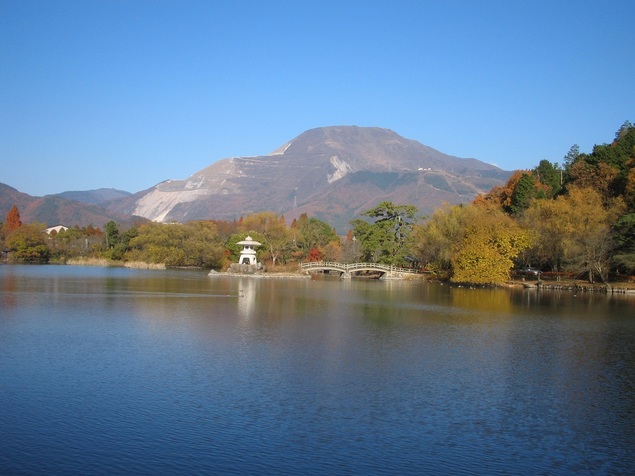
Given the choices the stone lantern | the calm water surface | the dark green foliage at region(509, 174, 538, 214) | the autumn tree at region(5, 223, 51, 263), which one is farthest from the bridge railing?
the autumn tree at region(5, 223, 51, 263)

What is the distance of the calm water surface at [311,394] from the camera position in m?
11.8

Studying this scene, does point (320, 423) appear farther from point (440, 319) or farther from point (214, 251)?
point (214, 251)

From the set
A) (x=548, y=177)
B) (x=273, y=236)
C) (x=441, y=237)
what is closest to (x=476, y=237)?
(x=441, y=237)

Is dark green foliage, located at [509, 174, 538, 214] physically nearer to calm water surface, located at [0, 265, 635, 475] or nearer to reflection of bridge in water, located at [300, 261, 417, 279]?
reflection of bridge in water, located at [300, 261, 417, 279]

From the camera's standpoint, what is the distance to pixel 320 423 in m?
13.6

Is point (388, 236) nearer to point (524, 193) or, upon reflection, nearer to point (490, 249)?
point (524, 193)

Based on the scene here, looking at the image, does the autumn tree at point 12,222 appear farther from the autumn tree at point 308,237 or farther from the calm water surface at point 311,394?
the calm water surface at point 311,394

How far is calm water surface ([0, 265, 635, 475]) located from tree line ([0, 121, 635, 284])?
19.5 m

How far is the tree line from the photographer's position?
49.2 metres

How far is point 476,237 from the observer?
5356 centimetres

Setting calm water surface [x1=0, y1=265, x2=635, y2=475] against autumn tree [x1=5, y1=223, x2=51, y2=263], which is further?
autumn tree [x1=5, y1=223, x2=51, y2=263]

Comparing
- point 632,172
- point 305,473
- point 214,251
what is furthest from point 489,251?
point 305,473

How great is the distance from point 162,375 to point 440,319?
55.2 ft

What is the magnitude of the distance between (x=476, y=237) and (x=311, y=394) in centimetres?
4036
